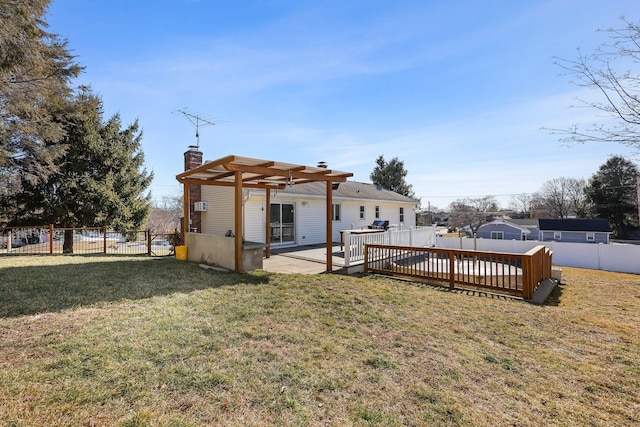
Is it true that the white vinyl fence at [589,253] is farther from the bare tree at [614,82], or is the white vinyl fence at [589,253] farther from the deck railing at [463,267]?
the bare tree at [614,82]

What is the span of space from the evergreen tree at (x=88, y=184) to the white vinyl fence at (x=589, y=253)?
18.5 meters

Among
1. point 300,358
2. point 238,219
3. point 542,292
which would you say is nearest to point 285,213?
point 238,219

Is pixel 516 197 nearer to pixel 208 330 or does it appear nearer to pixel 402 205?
pixel 402 205

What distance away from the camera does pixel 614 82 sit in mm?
3561

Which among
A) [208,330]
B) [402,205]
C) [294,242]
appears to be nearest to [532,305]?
[208,330]

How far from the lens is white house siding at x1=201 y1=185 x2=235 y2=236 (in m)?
12.3

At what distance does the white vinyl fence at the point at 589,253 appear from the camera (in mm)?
13242

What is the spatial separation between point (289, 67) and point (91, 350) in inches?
386

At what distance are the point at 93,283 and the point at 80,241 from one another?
10456 millimetres

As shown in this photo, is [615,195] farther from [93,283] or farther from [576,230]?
[93,283]

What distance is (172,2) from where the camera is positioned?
24.2 ft

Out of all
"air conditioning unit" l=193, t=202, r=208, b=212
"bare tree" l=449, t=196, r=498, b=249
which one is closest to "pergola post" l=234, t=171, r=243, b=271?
"air conditioning unit" l=193, t=202, r=208, b=212

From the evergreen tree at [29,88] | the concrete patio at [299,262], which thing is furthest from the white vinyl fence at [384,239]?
the evergreen tree at [29,88]

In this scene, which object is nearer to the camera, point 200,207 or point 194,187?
point 200,207
